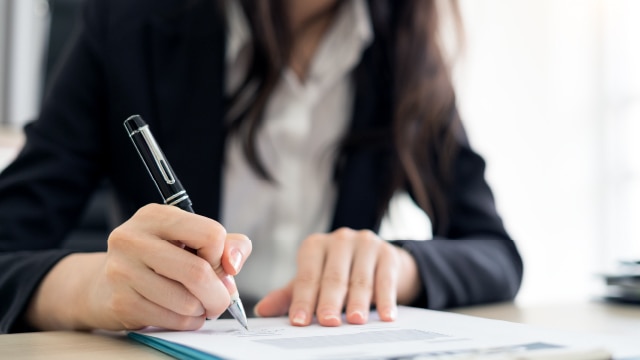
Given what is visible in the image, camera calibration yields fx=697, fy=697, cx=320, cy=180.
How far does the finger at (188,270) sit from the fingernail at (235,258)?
14 millimetres

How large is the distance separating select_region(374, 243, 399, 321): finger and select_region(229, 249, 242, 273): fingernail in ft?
0.46

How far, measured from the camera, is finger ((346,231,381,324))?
1.78 feet

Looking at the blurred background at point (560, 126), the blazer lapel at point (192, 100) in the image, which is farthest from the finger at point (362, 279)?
the blurred background at point (560, 126)

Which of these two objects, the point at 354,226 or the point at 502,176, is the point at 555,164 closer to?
the point at 502,176

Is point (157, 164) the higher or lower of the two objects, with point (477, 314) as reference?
higher

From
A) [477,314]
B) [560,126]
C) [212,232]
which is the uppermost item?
[560,126]

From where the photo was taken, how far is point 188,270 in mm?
455

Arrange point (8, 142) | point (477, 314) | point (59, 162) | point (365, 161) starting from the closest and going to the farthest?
point (477, 314), point (59, 162), point (365, 161), point (8, 142)

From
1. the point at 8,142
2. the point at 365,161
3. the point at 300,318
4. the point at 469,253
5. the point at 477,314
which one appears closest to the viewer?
the point at 300,318

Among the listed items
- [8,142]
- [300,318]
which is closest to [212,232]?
[300,318]

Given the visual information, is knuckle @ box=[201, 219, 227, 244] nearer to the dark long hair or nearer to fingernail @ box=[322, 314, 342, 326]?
fingernail @ box=[322, 314, 342, 326]

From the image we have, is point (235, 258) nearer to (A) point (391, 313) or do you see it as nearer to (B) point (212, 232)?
(B) point (212, 232)

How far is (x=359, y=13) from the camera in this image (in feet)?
3.38

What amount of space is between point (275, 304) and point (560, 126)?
256cm
